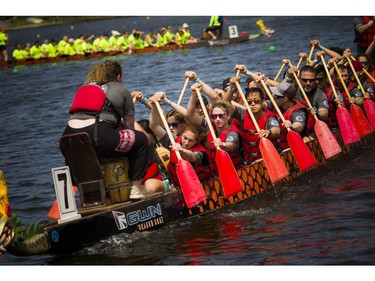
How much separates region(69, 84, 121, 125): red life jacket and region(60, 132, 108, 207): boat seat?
25 centimetres

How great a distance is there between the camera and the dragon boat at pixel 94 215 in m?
6.78

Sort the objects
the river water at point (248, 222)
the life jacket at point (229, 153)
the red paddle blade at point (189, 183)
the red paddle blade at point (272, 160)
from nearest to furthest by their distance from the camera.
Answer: the river water at point (248, 222), the red paddle blade at point (189, 183), the life jacket at point (229, 153), the red paddle blade at point (272, 160)

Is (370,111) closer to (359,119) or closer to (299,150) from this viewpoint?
(359,119)

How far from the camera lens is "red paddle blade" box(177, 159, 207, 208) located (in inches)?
306

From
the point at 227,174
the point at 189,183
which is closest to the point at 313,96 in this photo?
→ the point at 227,174

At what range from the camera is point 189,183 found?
777 centimetres

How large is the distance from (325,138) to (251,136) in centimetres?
108

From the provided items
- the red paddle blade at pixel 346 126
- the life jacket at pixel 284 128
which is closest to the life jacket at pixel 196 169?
the life jacket at pixel 284 128

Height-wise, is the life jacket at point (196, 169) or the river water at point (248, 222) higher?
the life jacket at point (196, 169)

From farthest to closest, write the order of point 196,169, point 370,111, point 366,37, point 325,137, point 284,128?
point 366,37, point 370,111, point 325,137, point 284,128, point 196,169

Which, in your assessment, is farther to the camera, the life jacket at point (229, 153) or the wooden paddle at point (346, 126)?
the wooden paddle at point (346, 126)

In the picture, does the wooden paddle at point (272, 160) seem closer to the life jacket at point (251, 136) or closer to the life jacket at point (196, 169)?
the life jacket at point (251, 136)

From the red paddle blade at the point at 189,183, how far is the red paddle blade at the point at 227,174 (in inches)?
14.1

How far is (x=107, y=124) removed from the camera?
23.7 ft
